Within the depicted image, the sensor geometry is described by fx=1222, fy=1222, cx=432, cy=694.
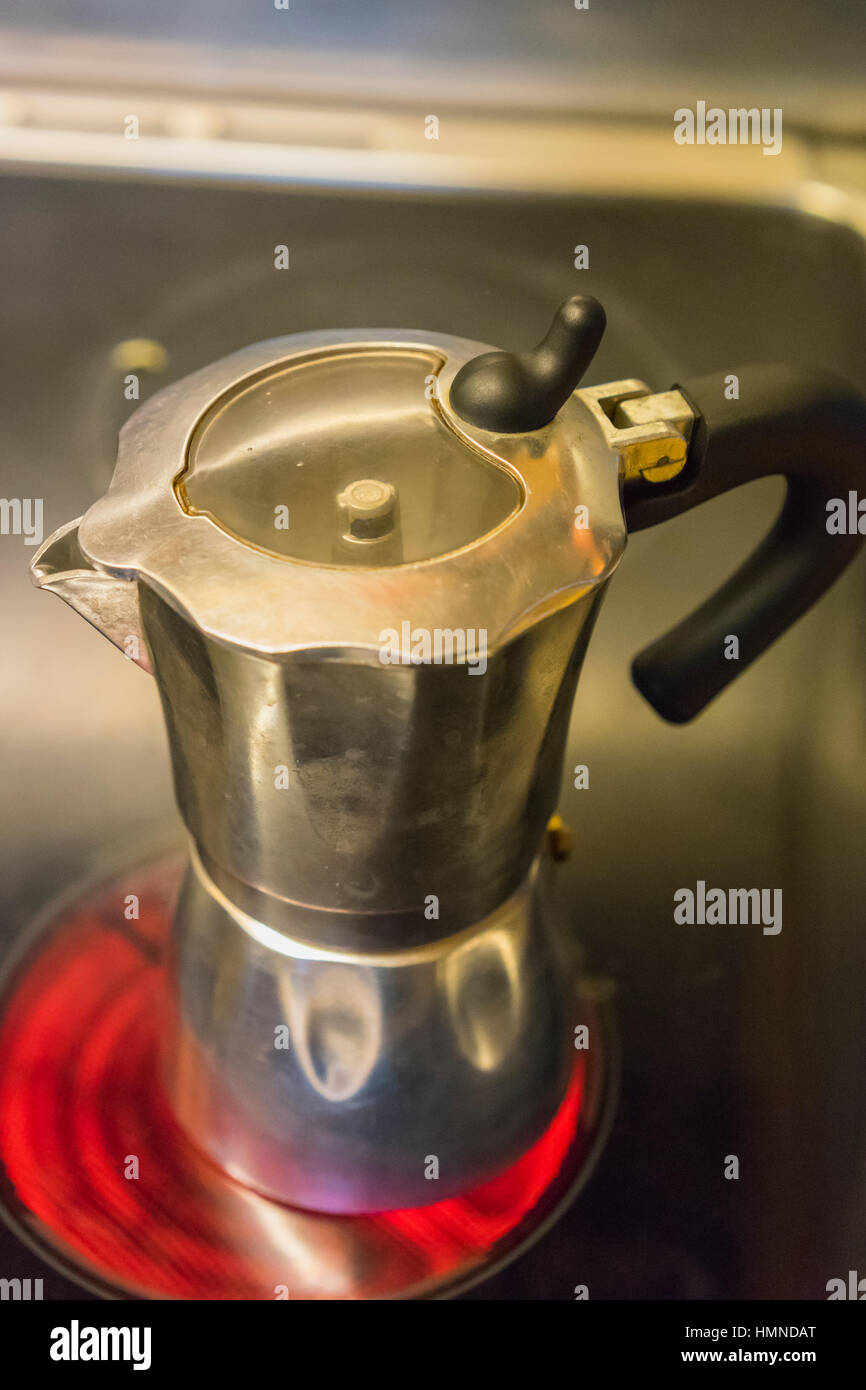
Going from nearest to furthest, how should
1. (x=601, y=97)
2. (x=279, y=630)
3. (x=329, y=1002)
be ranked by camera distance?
(x=279, y=630)
(x=329, y=1002)
(x=601, y=97)

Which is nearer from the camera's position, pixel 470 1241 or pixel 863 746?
pixel 470 1241

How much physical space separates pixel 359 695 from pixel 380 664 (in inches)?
0.7

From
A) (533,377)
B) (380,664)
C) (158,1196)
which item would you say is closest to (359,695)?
(380,664)

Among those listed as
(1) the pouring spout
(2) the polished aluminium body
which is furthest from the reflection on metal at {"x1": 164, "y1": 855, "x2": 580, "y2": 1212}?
(1) the pouring spout

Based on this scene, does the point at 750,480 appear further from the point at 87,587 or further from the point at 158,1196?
the point at 158,1196

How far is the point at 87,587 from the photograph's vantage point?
440 millimetres

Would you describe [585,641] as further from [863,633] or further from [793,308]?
[793,308]

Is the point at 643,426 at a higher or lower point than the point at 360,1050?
higher

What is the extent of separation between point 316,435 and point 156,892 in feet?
1.31

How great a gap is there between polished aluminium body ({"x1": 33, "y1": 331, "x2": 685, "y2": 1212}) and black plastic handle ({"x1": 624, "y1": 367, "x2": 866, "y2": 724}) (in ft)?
0.09

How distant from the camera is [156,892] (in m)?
0.77

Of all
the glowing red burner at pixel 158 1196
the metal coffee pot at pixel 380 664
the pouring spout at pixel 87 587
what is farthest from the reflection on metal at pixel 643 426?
the glowing red burner at pixel 158 1196
